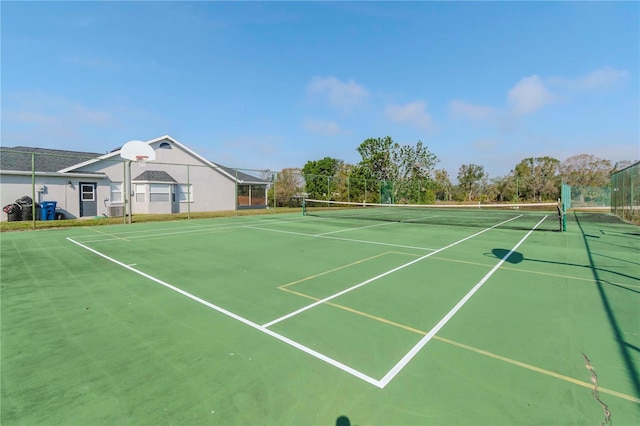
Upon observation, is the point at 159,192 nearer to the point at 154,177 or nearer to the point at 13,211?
the point at 154,177

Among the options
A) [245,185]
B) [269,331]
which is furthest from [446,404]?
[245,185]

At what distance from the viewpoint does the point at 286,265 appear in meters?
6.43

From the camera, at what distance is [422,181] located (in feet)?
125

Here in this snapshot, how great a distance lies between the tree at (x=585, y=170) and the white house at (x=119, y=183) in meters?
42.7

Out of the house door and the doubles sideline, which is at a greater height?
the house door

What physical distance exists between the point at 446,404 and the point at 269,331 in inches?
75.2

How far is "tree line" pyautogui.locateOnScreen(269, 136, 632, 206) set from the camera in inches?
1201

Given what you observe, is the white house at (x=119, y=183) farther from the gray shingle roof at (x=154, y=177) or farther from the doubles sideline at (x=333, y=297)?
the doubles sideline at (x=333, y=297)

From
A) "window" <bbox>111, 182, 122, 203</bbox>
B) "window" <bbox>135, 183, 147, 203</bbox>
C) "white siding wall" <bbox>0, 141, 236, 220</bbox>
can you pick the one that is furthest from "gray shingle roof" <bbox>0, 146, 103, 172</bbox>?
"window" <bbox>135, 183, 147, 203</bbox>

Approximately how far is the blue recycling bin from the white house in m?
1.26

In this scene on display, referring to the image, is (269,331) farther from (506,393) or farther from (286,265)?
(286,265)

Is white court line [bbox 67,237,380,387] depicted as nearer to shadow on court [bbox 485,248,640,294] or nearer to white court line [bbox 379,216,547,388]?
white court line [bbox 379,216,547,388]

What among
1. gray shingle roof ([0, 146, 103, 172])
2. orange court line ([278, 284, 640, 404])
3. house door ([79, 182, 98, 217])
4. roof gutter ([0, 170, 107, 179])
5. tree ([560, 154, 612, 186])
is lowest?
orange court line ([278, 284, 640, 404])

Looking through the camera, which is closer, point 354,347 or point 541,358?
point 541,358
